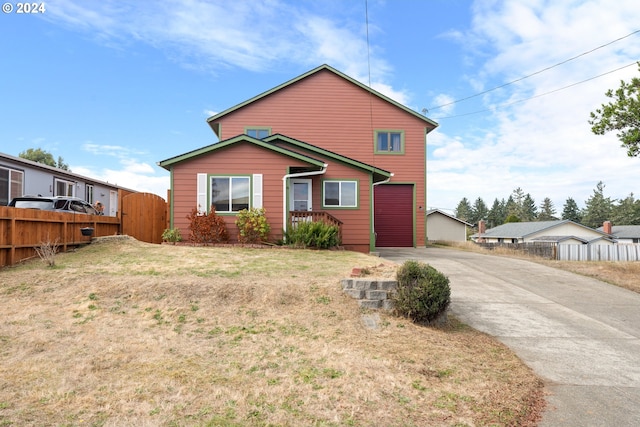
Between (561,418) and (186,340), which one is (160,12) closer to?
(186,340)

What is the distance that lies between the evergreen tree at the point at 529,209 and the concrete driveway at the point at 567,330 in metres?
105

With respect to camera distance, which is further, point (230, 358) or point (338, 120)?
point (338, 120)

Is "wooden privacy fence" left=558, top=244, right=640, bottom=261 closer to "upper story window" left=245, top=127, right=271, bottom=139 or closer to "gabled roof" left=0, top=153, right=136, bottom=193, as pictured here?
"upper story window" left=245, top=127, right=271, bottom=139

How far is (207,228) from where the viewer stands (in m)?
13.5

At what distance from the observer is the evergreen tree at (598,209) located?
87.4 meters

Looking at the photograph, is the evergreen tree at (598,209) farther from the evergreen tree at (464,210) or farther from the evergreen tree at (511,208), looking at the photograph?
the evergreen tree at (464,210)

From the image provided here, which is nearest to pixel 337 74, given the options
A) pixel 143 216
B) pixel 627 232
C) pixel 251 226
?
pixel 251 226

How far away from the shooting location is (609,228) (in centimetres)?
6094

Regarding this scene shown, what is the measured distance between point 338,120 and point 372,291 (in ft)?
47.1

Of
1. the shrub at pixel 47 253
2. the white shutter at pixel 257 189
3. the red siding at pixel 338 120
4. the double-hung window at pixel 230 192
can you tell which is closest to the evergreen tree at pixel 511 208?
the red siding at pixel 338 120

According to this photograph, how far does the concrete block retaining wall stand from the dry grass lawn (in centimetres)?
18

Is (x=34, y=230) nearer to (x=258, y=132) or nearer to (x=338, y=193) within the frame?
(x=338, y=193)

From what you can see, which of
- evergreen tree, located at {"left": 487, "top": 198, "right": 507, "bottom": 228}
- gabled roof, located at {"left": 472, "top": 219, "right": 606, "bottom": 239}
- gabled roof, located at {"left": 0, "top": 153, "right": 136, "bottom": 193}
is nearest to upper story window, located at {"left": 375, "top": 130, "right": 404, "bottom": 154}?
gabled roof, located at {"left": 0, "top": 153, "right": 136, "bottom": 193}

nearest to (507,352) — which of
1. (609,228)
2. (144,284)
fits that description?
(144,284)
